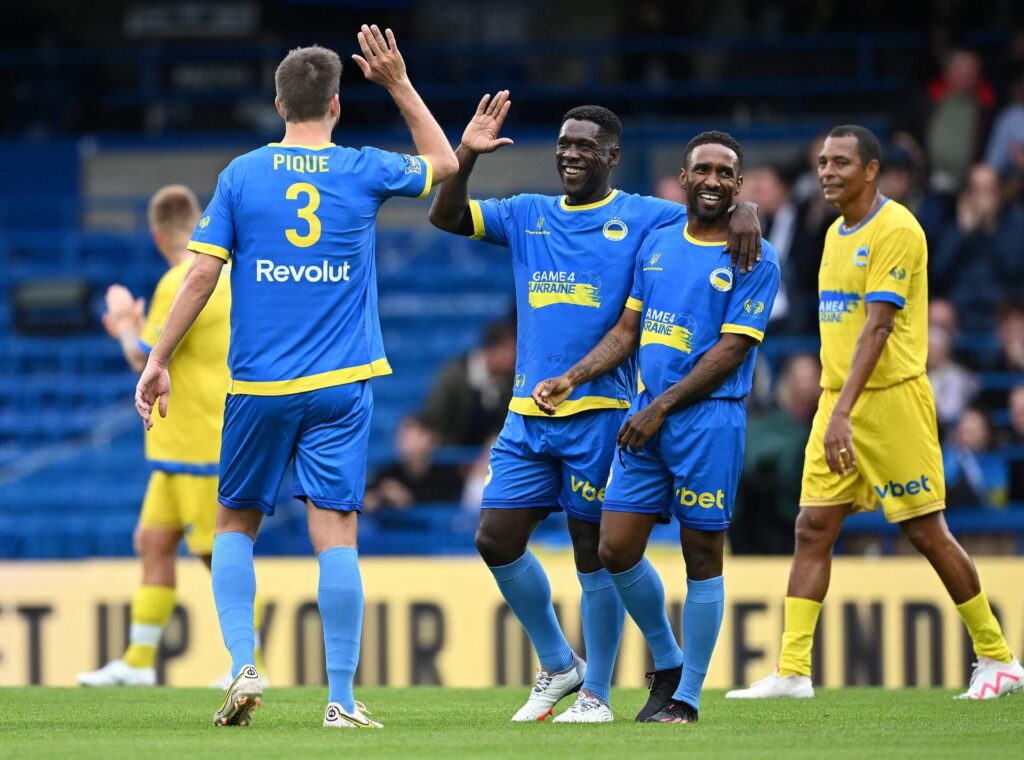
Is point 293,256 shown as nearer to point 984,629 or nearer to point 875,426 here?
point 875,426

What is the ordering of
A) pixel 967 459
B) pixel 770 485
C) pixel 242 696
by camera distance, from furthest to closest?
pixel 967 459 → pixel 770 485 → pixel 242 696

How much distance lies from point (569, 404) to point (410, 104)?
4.13 ft

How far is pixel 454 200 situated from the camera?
716cm

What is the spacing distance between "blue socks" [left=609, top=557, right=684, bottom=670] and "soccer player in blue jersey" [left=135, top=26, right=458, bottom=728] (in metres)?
1.00

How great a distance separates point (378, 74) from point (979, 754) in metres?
3.22

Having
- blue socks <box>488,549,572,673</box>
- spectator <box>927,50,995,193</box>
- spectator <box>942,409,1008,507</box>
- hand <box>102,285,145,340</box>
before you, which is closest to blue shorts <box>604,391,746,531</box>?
blue socks <box>488,549,572,673</box>

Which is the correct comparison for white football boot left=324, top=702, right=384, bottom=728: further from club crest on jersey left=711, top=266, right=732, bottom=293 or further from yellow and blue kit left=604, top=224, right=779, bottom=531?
club crest on jersey left=711, top=266, right=732, bottom=293

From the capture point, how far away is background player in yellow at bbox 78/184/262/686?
9.34 meters

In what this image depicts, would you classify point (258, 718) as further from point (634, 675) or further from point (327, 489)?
point (634, 675)

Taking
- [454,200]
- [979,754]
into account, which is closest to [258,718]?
[454,200]

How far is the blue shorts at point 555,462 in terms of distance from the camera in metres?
6.97

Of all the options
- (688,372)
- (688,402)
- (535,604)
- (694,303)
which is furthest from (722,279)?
(535,604)

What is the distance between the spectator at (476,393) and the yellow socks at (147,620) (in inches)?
174

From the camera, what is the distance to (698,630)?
6.85m
